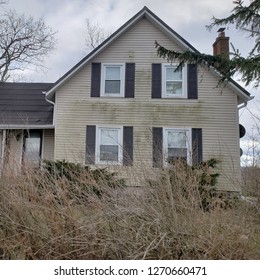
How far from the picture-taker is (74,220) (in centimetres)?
389

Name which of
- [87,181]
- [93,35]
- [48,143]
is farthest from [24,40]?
[87,181]

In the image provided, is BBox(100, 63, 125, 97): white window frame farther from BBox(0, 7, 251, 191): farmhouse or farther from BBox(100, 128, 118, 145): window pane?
BBox(100, 128, 118, 145): window pane

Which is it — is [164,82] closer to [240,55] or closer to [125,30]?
[125,30]

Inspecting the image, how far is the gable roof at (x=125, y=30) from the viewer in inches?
519

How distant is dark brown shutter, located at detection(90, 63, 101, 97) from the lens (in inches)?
527

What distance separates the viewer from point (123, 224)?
12.6ft

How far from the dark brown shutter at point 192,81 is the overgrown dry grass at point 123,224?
938cm

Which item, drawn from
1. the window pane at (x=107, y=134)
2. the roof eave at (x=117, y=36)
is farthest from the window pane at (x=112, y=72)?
the window pane at (x=107, y=134)

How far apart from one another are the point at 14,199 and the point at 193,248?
246 centimetres

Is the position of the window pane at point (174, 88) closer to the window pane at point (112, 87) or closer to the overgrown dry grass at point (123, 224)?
the window pane at point (112, 87)

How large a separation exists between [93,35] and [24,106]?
680 inches

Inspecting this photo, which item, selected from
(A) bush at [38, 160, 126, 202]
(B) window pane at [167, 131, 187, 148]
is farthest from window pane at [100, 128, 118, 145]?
(A) bush at [38, 160, 126, 202]

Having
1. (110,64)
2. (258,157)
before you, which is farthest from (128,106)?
(258,157)

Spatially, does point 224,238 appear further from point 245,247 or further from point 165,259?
point 165,259
